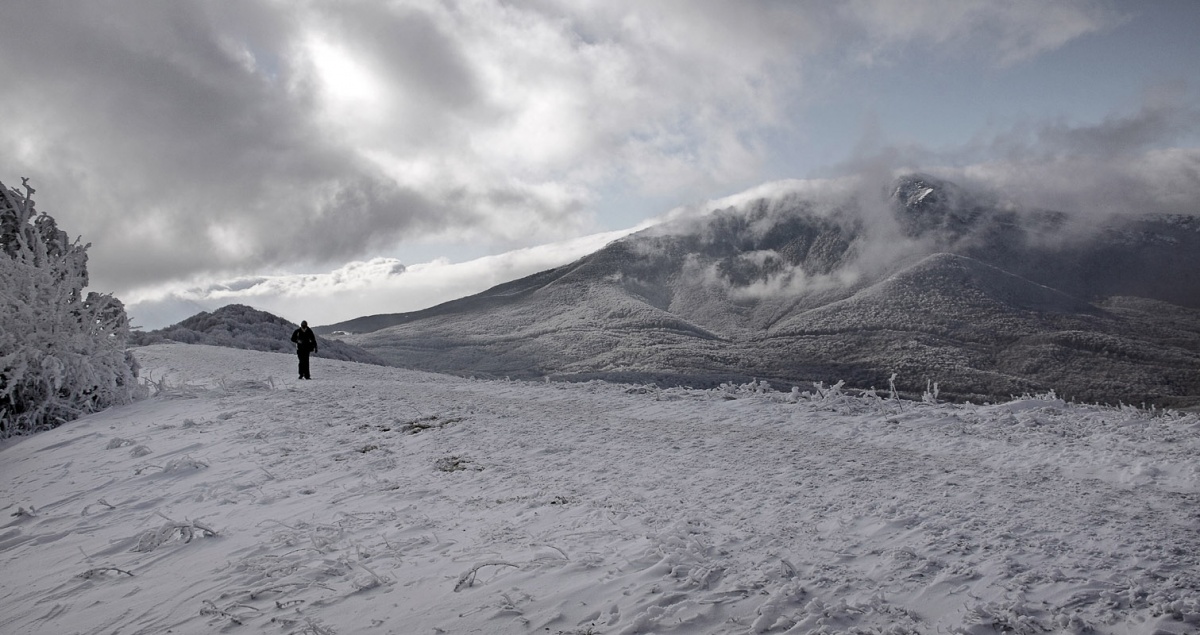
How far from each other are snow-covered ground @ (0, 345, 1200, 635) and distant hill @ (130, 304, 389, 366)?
3719 cm

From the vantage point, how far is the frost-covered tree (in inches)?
490

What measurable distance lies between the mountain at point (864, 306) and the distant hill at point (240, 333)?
2860 cm

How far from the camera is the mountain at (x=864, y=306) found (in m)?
83.2

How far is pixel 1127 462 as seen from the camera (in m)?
7.65

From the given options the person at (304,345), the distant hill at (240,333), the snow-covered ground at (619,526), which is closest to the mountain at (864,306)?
the distant hill at (240,333)

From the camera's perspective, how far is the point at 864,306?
106m

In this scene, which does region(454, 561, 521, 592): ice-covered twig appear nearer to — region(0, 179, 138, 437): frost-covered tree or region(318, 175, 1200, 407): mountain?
region(0, 179, 138, 437): frost-covered tree

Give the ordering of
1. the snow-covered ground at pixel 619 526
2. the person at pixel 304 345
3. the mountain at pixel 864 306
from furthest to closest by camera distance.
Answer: the mountain at pixel 864 306
the person at pixel 304 345
the snow-covered ground at pixel 619 526

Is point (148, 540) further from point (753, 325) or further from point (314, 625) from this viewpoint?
point (753, 325)

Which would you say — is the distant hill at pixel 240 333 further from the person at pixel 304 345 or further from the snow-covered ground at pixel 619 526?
the snow-covered ground at pixel 619 526

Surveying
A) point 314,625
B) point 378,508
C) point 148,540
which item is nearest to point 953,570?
point 314,625

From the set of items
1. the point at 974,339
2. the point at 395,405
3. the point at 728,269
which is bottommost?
the point at 974,339

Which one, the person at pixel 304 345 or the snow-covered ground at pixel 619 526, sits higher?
the person at pixel 304 345

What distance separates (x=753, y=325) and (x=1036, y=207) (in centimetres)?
8525
